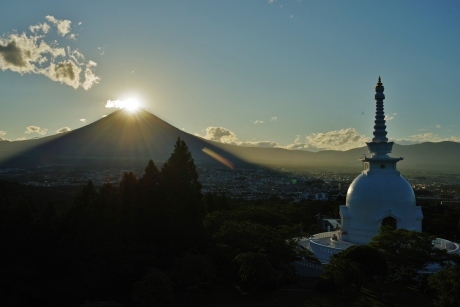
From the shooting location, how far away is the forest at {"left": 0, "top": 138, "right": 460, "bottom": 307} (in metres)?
15.7

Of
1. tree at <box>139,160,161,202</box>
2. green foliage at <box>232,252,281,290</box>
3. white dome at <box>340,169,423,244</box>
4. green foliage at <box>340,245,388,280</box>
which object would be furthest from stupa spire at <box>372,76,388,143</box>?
tree at <box>139,160,161,202</box>

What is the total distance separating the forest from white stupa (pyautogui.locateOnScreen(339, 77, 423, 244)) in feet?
11.3

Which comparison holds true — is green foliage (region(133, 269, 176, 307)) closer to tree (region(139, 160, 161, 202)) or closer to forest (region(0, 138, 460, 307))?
Answer: forest (region(0, 138, 460, 307))

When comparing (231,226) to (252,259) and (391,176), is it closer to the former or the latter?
(252,259)

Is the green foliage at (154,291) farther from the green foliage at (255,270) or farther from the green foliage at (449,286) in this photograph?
the green foliage at (449,286)

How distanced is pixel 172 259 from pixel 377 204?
11.8 metres

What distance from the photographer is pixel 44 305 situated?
50.3ft

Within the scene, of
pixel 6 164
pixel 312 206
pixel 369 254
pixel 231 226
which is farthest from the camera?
pixel 6 164

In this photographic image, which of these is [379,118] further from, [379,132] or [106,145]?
[106,145]

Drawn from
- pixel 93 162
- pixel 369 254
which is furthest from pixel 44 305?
pixel 93 162

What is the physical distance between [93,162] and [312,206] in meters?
113

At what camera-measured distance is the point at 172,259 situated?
62.2 ft

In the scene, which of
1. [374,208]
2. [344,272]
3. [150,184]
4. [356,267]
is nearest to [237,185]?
[374,208]

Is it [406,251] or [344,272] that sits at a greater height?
[406,251]
